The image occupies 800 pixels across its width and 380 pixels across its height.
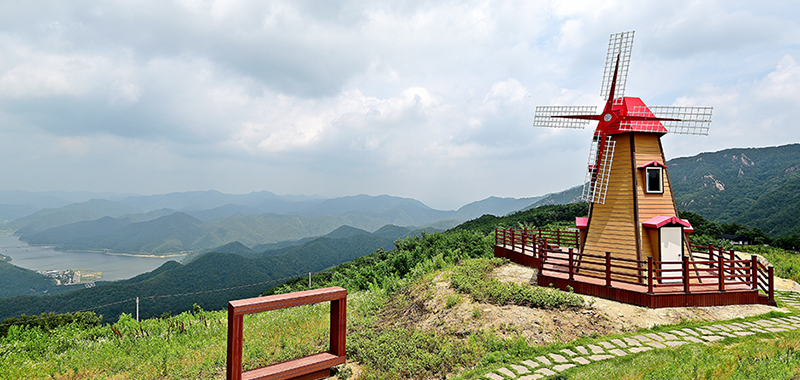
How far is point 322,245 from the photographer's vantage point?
123 metres

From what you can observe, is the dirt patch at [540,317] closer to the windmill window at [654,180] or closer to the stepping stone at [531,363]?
the stepping stone at [531,363]

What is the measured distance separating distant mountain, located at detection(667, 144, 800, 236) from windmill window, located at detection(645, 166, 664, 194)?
67987 millimetres

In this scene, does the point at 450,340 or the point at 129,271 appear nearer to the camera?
the point at 450,340

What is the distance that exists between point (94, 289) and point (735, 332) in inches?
3266

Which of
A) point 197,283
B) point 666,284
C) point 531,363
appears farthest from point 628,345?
point 197,283

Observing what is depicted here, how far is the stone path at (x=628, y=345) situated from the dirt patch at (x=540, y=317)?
1.82 feet

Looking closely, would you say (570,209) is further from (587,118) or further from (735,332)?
(735,332)

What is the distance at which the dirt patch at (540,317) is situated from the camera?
328 inches

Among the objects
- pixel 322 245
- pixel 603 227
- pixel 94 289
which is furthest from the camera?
pixel 322 245

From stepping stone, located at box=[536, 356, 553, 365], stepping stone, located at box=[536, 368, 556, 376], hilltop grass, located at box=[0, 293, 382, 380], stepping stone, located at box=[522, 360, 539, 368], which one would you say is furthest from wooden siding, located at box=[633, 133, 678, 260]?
hilltop grass, located at box=[0, 293, 382, 380]

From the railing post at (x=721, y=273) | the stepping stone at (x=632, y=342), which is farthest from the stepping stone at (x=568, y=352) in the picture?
the railing post at (x=721, y=273)

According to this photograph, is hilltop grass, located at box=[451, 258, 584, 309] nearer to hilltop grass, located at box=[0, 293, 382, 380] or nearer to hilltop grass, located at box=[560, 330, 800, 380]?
hilltop grass, located at box=[560, 330, 800, 380]

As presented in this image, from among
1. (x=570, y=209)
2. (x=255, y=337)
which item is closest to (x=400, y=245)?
(x=255, y=337)

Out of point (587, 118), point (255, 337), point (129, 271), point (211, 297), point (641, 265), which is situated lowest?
point (129, 271)
